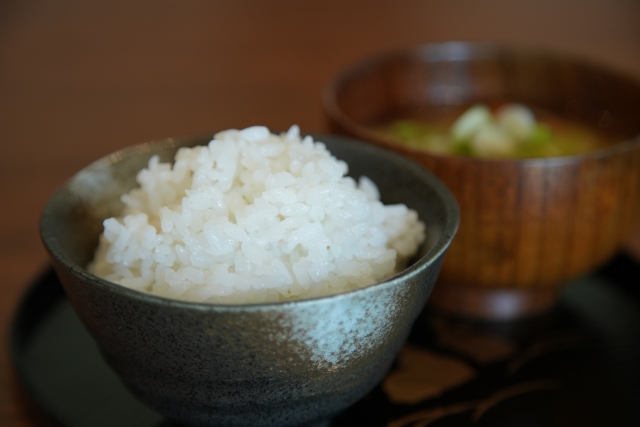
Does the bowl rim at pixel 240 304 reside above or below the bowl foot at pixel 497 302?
above

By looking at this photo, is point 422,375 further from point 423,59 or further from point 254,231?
point 423,59

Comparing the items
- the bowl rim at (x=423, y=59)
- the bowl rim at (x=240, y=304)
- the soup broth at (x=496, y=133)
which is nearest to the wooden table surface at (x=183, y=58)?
the bowl rim at (x=423, y=59)

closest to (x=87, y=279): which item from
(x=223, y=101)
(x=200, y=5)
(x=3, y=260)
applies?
(x=3, y=260)

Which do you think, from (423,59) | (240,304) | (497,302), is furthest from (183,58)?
(240,304)

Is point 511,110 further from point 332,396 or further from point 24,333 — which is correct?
point 24,333

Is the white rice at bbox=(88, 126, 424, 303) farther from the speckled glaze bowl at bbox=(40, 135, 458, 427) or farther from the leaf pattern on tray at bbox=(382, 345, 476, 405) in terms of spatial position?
the leaf pattern on tray at bbox=(382, 345, 476, 405)

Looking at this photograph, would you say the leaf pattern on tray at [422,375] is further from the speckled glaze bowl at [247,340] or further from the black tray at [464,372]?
the speckled glaze bowl at [247,340]

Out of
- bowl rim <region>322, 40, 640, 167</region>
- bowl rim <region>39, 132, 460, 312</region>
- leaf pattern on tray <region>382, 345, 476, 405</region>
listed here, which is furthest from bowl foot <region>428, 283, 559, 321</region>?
bowl rim <region>39, 132, 460, 312</region>

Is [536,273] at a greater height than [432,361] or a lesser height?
greater
